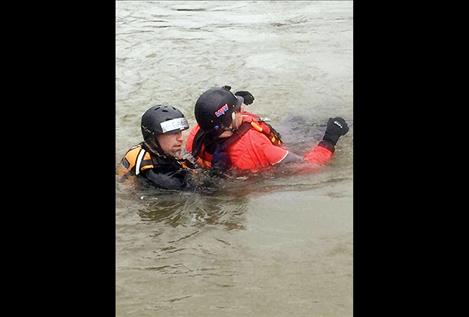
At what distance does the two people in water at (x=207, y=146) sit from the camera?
6508 millimetres

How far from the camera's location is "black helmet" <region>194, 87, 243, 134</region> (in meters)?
6.60

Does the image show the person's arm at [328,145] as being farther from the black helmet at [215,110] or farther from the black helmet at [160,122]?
the black helmet at [160,122]

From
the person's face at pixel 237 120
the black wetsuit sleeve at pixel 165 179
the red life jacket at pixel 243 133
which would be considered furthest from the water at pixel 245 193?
the person's face at pixel 237 120

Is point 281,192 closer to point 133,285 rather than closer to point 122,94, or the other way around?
point 133,285

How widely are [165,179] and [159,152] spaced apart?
0.84ft

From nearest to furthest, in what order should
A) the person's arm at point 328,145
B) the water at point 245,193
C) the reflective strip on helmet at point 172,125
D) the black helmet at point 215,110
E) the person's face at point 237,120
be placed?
the water at point 245,193
the reflective strip on helmet at point 172,125
the black helmet at point 215,110
the person's face at point 237,120
the person's arm at point 328,145

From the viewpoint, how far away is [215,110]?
6.59 m

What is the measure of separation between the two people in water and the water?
16 cm

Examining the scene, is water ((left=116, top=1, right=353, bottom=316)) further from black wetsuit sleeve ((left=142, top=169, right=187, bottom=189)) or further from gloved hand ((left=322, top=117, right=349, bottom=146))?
gloved hand ((left=322, top=117, right=349, bottom=146))

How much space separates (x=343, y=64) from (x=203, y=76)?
6.04 feet

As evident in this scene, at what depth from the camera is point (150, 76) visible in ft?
30.8

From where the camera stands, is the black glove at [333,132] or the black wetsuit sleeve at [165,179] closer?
the black wetsuit sleeve at [165,179]

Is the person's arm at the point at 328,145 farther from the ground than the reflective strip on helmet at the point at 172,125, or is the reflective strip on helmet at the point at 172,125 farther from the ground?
the reflective strip on helmet at the point at 172,125

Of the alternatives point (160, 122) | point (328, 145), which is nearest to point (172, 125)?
point (160, 122)
